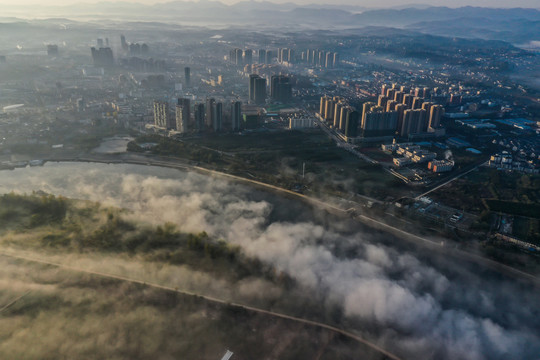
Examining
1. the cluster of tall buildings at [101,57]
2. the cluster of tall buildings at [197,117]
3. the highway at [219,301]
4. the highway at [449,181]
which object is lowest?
the highway at [219,301]

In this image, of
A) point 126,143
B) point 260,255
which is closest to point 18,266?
point 260,255

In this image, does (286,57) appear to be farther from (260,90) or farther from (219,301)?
(219,301)

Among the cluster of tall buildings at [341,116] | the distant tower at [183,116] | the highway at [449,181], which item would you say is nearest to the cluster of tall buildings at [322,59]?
the cluster of tall buildings at [341,116]

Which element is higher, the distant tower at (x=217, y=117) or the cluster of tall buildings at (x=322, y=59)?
the cluster of tall buildings at (x=322, y=59)

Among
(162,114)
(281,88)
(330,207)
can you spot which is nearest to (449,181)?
(330,207)

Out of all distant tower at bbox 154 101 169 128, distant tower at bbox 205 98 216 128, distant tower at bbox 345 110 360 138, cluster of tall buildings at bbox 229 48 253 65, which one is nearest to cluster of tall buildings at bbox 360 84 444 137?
distant tower at bbox 345 110 360 138

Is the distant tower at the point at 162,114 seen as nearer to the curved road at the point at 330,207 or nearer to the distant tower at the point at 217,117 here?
the distant tower at the point at 217,117
